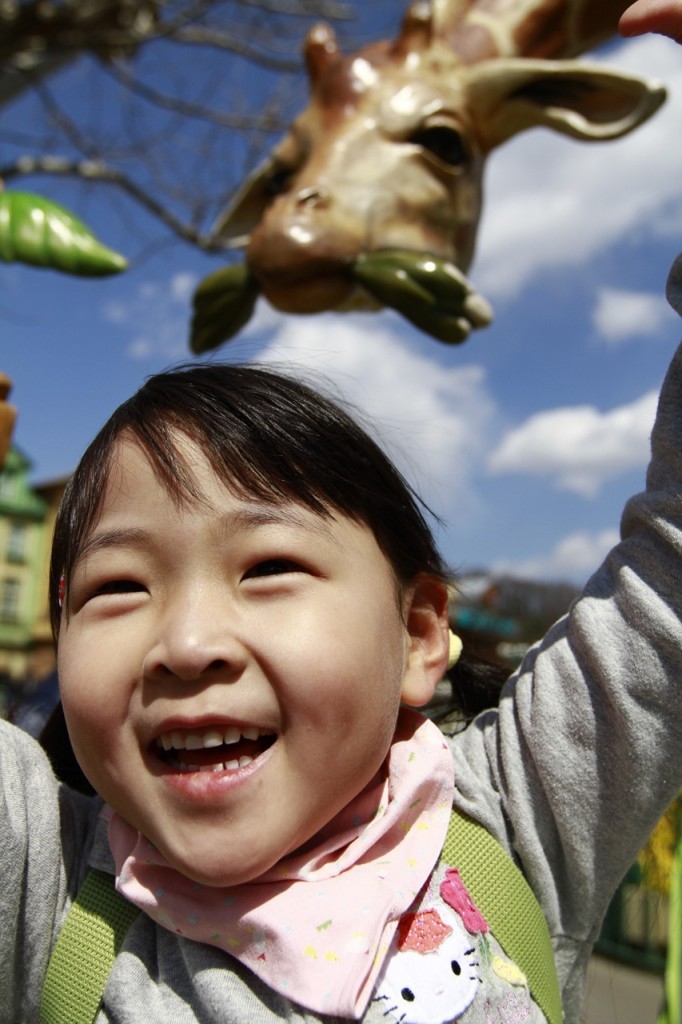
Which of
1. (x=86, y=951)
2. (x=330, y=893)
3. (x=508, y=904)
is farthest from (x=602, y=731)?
(x=86, y=951)

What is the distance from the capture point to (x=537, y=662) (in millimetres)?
1038

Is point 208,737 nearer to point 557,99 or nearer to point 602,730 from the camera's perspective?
point 602,730

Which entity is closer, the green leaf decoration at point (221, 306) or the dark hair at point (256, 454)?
the dark hair at point (256, 454)

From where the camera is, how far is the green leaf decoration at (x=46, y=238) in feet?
4.97

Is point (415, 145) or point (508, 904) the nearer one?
point (508, 904)

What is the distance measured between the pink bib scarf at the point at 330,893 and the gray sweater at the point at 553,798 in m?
0.04

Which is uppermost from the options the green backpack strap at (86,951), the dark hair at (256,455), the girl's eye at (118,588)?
the dark hair at (256,455)

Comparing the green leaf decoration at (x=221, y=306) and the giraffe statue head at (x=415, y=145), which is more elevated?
the giraffe statue head at (x=415, y=145)

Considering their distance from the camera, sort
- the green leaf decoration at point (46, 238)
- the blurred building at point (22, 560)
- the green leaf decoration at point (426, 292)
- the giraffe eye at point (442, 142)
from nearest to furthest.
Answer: the green leaf decoration at point (46, 238) → the green leaf decoration at point (426, 292) → the giraffe eye at point (442, 142) → the blurred building at point (22, 560)

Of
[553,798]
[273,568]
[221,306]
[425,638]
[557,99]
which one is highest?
[557,99]

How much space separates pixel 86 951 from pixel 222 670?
33 cm

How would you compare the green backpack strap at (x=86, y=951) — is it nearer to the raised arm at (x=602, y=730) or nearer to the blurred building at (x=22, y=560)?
the raised arm at (x=602, y=730)

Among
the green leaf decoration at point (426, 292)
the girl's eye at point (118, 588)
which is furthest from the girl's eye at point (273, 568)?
the green leaf decoration at point (426, 292)

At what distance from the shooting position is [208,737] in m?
0.84
